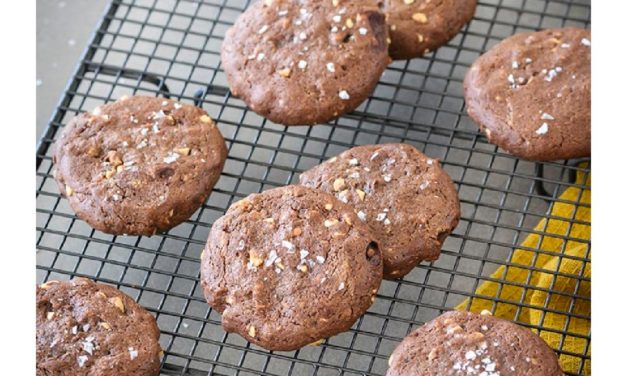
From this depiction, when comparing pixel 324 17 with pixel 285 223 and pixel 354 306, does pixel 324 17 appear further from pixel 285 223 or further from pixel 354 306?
pixel 354 306

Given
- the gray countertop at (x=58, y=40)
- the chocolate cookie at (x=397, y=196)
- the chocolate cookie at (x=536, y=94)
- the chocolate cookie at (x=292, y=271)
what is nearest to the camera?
the chocolate cookie at (x=292, y=271)

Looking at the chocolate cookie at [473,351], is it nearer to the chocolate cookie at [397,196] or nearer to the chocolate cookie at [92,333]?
the chocolate cookie at [397,196]

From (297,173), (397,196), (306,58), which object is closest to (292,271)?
(397,196)

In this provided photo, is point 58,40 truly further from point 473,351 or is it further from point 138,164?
point 473,351

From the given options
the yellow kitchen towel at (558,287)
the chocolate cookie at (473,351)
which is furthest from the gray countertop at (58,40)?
the chocolate cookie at (473,351)

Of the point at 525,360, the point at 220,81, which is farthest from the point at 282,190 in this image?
the point at 220,81

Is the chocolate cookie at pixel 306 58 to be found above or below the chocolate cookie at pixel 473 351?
above

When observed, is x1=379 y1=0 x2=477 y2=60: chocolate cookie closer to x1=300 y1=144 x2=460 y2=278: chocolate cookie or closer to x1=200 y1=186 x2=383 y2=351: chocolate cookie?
x1=300 y1=144 x2=460 y2=278: chocolate cookie
